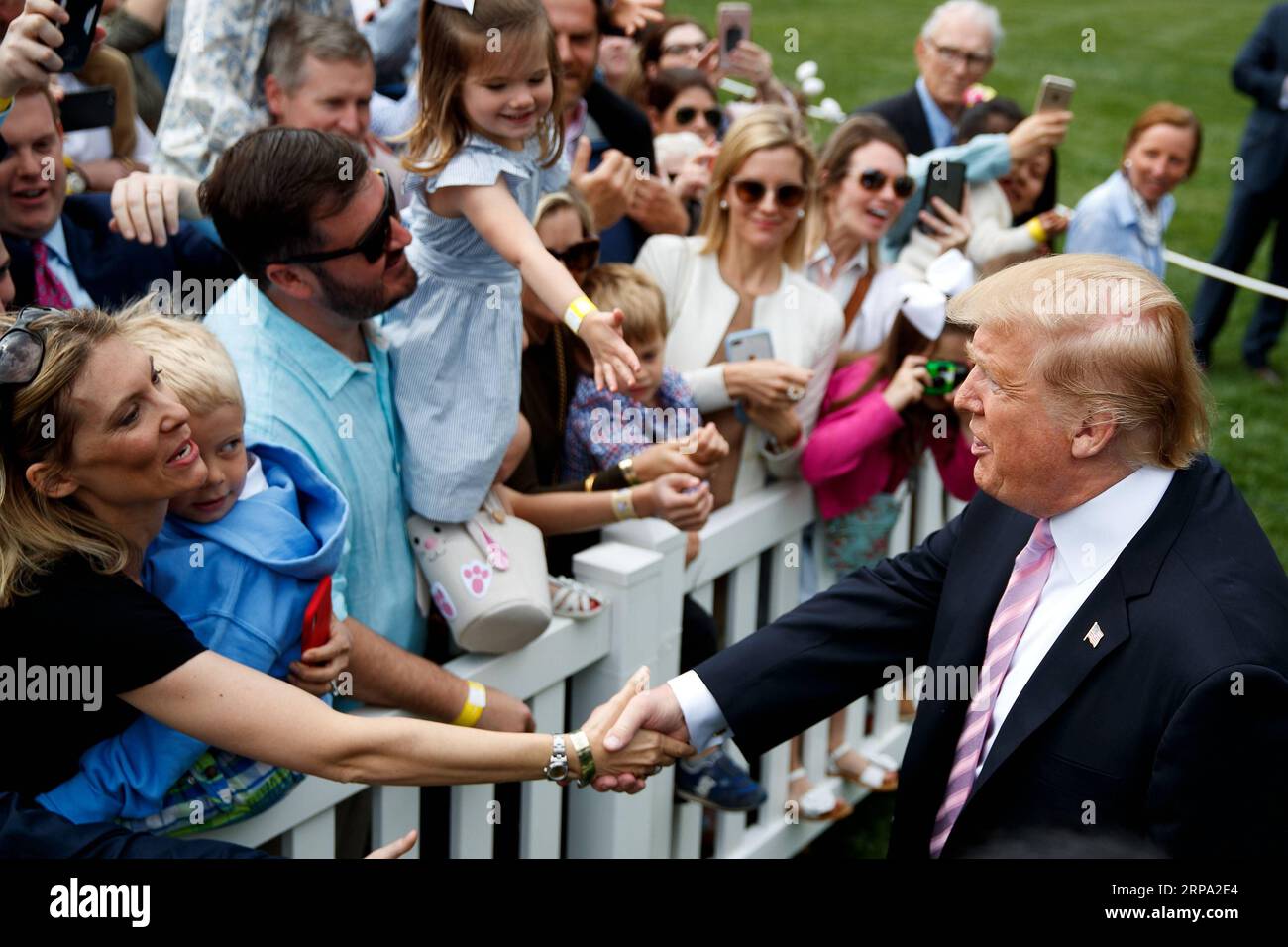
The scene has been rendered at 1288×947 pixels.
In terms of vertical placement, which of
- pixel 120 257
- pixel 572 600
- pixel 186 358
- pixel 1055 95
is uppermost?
pixel 1055 95

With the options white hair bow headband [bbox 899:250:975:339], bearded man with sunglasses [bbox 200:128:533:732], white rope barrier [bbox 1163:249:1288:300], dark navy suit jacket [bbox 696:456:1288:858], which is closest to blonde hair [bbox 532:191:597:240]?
bearded man with sunglasses [bbox 200:128:533:732]

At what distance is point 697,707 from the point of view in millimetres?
3242

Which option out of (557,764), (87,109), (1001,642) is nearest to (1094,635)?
(1001,642)

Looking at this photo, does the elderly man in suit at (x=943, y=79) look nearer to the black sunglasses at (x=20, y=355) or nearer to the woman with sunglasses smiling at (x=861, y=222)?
the woman with sunglasses smiling at (x=861, y=222)

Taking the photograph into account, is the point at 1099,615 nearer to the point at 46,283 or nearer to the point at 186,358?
the point at 186,358

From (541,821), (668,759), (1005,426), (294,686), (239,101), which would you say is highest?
(239,101)

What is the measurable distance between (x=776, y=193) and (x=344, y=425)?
1918 mm

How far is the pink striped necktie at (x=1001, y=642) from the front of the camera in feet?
9.09

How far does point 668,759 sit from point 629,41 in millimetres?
4208

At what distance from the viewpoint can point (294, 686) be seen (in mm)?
2814

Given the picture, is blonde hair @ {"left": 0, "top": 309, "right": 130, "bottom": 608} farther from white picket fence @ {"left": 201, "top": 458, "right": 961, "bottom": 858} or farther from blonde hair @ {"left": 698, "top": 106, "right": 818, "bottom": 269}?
blonde hair @ {"left": 698, "top": 106, "right": 818, "bottom": 269}

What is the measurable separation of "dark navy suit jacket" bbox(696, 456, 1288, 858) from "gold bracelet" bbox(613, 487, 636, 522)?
1.04 metres

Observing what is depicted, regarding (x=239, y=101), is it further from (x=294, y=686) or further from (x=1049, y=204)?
(x=1049, y=204)
